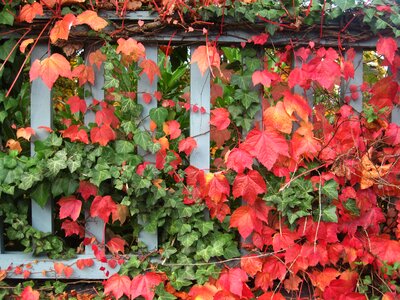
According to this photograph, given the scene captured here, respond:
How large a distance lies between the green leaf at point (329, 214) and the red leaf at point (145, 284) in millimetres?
828

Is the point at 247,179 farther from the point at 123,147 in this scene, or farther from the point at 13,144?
the point at 13,144

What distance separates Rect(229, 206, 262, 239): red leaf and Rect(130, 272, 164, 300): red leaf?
44 cm

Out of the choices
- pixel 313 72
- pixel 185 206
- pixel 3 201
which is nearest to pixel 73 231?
pixel 3 201

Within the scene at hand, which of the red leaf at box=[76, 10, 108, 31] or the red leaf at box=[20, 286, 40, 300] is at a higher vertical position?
the red leaf at box=[76, 10, 108, 31]

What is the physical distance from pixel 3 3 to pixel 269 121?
1334mm

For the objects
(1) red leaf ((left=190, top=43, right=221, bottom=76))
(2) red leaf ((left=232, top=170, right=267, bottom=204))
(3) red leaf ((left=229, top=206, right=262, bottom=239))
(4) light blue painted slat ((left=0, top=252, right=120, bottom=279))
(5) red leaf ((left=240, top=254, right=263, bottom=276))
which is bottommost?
(4) light blue painted slat ((left=0, top=252, right=120, bottom=279))

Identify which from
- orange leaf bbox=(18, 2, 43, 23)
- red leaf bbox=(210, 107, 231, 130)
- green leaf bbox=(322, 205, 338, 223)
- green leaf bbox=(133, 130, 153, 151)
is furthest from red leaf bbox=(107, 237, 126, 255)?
orange leaf bbox=(18, 2, 43, 23)

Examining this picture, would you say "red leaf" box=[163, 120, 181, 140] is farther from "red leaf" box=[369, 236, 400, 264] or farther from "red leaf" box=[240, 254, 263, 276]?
"red leaf" box=[369, 236, 400, 264]

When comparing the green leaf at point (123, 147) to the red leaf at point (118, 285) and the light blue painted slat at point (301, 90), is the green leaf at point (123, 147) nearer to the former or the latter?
the red leaf at point (118, 285)

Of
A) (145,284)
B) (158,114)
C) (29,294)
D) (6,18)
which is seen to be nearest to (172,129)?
(158,114)

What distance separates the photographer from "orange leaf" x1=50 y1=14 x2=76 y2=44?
6.72 feet

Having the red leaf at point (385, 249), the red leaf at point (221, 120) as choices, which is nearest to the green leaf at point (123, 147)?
the red leaf at point (221, 120)

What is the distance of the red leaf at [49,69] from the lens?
6.69ft

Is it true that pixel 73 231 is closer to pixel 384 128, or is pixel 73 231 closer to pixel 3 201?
pixel 3 201
